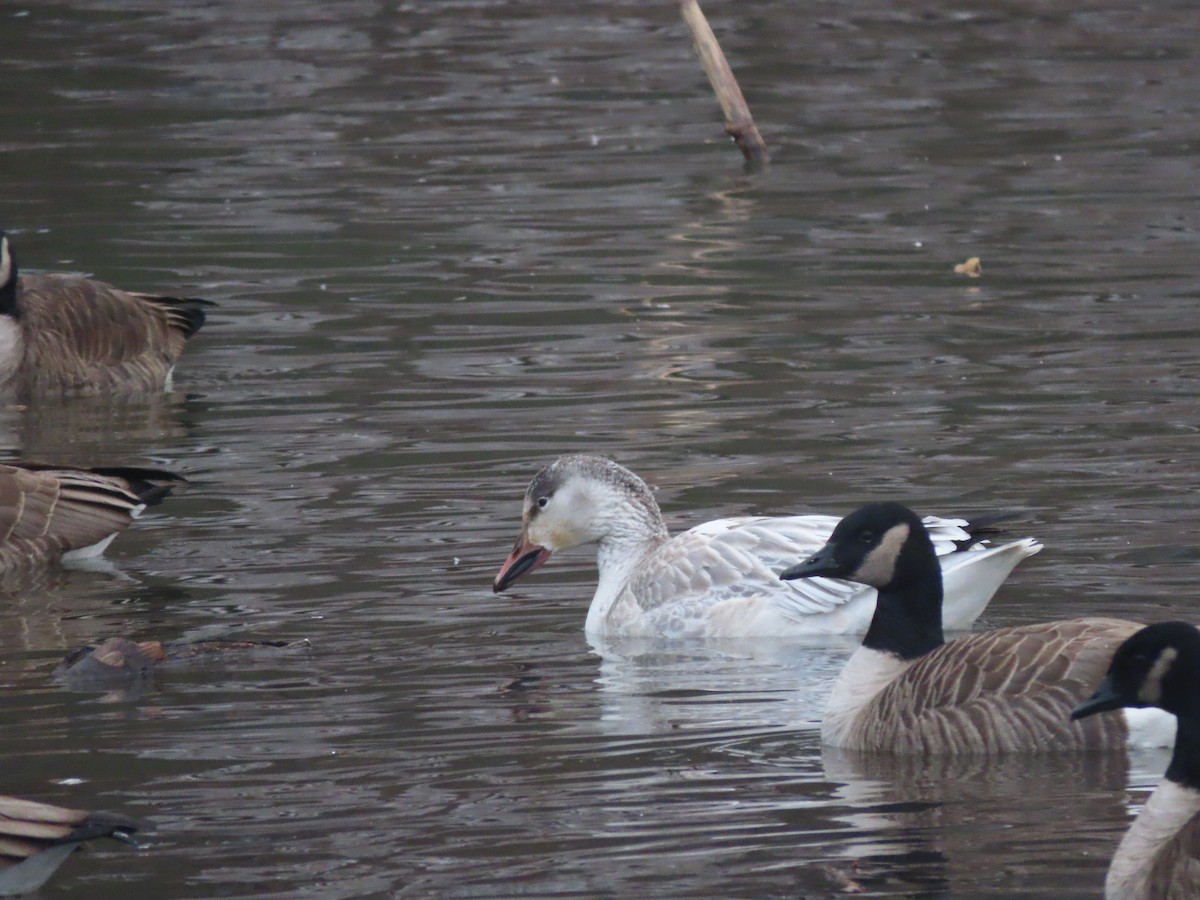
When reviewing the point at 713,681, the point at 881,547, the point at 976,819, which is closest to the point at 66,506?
the point at 713,681

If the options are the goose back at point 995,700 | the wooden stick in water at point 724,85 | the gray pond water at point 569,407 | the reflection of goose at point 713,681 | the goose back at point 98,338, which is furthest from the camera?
the wooden stick in water at point 724,85

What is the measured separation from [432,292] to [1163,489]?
775 centimetres

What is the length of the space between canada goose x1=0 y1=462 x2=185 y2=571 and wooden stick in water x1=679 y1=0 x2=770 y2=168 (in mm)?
9084

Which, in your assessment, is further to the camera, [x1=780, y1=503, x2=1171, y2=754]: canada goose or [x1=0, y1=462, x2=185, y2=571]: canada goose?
[x1=0, y1=462, x2=185, y2=571]: canada goose

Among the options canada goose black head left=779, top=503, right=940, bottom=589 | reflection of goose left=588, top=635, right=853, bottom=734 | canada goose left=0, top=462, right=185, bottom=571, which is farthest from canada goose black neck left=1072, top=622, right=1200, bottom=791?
canada goose left=0, top=462, right=185, bottom=571

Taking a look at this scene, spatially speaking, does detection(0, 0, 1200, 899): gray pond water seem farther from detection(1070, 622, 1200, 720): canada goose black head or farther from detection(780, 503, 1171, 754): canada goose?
detection(1070, 622, 1200, 720): canada goose black head

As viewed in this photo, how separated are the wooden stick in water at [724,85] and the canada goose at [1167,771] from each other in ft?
44.0

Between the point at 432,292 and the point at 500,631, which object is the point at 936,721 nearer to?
the point at 500,631

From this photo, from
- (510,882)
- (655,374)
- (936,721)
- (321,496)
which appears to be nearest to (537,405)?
(655,374)

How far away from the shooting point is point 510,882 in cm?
694

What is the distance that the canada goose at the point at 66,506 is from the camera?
1174 cm

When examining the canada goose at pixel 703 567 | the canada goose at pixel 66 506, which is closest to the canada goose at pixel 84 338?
the canada goose at pixel 66 506

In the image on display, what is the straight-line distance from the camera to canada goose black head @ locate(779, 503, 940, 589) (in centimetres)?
871

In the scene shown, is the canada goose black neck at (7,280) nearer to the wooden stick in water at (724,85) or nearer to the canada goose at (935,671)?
the wooden stick in water at (724,85)
